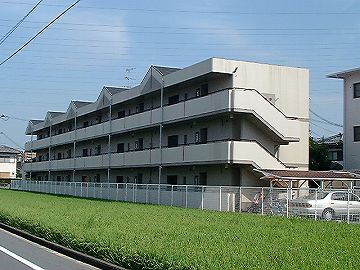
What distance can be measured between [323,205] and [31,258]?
1442cm

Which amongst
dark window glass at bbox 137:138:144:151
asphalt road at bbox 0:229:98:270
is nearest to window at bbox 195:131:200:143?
dark window glass at bbox 137:138:144:151

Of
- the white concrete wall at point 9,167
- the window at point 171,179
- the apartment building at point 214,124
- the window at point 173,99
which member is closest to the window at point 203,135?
the apartment building at point 214,124

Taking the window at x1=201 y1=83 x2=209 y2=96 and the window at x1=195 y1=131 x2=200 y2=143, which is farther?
the window at x1=195 y1=131 x2=200 y2=143

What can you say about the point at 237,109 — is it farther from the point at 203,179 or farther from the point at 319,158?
the point at 319,158

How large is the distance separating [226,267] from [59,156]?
6036cm

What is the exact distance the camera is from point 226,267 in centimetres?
894

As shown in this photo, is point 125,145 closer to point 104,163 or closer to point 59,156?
point 104,163

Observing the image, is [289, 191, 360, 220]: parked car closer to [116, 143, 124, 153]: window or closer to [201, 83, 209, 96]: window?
[201, 83, 209, 96]: window

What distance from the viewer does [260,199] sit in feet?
88.7

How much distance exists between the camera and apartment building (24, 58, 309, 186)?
30891 millimetres

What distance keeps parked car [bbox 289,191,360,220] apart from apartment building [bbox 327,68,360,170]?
1326 cm

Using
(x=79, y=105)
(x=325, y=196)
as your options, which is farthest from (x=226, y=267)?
(x=79, y=105)

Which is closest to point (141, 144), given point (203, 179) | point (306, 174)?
point (203, 179)

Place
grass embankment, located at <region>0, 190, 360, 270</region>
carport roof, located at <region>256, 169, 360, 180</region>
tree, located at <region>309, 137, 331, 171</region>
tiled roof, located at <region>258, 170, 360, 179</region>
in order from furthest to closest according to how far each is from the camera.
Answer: tree, located at <region>309, 137, 331, 171</region>
tiled roof, located at <region>258, 170, 360, 179</region>
carport roof, located at <region>256, 169, 360, 180</region>
grass embankment, located at <region>0, 190, 360, 270</region>
